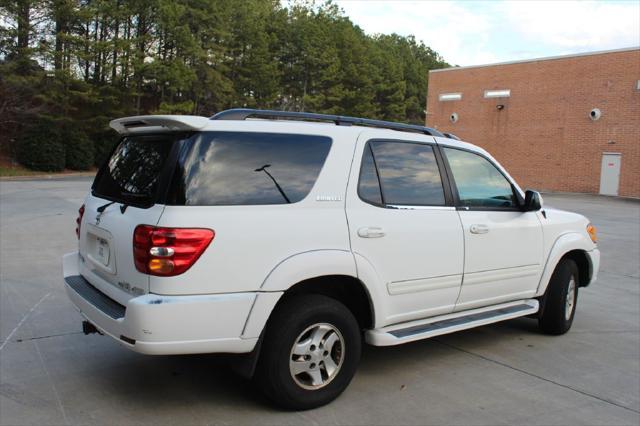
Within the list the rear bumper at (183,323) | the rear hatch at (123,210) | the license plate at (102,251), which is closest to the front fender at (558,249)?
the rear bumper at (183,323)

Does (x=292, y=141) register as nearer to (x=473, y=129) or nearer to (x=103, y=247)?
(x=103, y=247)

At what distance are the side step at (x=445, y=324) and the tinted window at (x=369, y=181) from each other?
97cm

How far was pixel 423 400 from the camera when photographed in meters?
4.11

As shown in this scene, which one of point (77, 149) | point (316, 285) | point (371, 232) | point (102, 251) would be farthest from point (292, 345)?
point (77, 149)

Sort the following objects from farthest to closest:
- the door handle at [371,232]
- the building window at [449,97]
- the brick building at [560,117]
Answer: the building window at [449,97]
the brick building at [560,117]
the door handle at [371,232]

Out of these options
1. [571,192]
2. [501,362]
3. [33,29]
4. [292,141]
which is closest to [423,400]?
[501,362]

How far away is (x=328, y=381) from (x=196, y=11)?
3933 centimetres

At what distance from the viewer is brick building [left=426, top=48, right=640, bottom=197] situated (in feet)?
98.2

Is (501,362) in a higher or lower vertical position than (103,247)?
lower

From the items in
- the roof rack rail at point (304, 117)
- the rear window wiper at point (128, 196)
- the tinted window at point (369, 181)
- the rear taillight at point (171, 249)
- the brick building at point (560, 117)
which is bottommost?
the rear taillight at point (171, 249)

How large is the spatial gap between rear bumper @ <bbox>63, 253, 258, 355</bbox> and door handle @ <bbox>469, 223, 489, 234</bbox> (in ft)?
6.81

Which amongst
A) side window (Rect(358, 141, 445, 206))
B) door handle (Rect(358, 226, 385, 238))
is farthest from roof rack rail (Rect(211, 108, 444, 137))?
door handle (Rect(358, 226, 385, 238))

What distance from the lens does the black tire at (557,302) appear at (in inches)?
225

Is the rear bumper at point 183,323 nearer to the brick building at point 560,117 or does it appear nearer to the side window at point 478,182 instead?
the side window at point 478,182
